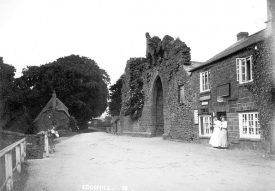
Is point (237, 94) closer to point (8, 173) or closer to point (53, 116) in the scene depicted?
point (8, 173)

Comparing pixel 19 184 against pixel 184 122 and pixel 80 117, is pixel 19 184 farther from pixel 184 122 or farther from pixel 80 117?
pixel 80 117

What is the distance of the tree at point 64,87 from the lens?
51812 mm

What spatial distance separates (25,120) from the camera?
4722 cm

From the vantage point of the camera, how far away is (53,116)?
49.2m

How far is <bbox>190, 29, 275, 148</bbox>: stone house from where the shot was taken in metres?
13.3

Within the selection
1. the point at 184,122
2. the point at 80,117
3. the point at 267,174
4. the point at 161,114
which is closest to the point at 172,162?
the point at 267,174

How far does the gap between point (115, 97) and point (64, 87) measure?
1447 cm

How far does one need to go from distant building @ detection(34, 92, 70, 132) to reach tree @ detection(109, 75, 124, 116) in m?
15.6

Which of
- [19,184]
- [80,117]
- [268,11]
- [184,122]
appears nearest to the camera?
[19,184]

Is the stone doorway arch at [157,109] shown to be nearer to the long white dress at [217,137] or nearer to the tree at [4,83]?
the long white dress at [217,137]

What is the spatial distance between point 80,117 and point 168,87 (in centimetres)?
3275

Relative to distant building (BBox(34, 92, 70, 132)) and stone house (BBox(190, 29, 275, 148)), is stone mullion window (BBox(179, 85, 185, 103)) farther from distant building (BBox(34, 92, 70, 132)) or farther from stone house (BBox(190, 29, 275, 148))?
distant building (BBox(34, 92, 70, 132))

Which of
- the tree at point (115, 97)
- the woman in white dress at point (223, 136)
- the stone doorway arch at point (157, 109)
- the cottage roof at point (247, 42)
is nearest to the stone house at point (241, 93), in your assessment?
the cottage roof at point (247, 42)

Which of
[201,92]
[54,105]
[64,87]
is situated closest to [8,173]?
[201,92]
